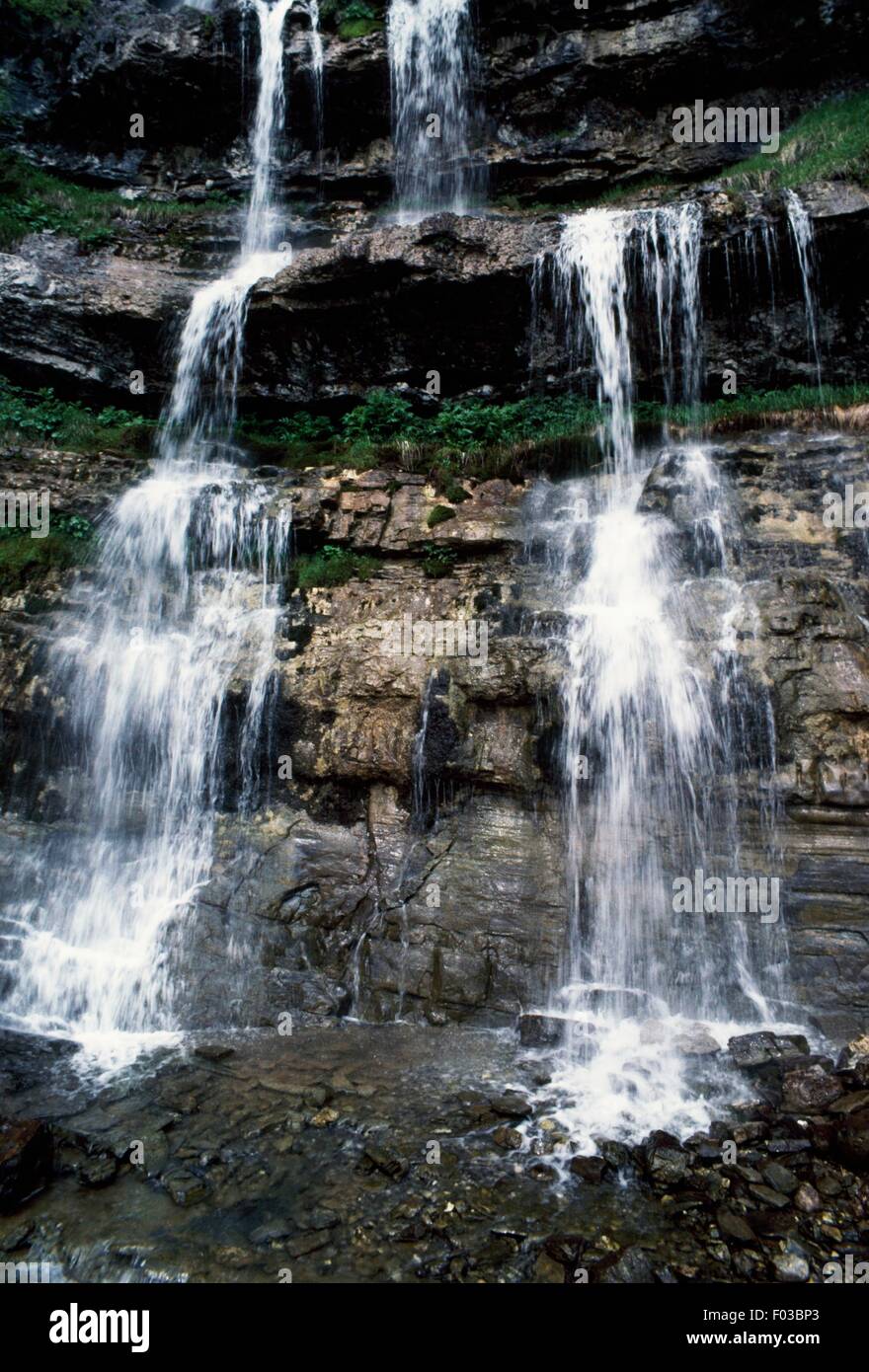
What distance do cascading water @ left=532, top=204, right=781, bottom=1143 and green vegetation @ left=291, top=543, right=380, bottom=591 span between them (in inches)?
92.6

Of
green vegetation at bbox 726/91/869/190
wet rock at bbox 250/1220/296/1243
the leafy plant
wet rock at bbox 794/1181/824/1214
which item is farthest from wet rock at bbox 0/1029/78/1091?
green vegetation at bbox 726/91/869/190

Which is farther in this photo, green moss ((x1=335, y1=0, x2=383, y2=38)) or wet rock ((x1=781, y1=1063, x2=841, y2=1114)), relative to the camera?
green moss ((x1=335, y1=0, x2=383, y2=38))

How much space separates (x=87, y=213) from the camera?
571 inches

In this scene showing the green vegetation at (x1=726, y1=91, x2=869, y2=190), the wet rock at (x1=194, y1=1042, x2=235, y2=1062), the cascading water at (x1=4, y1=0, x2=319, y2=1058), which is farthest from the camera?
the green vegetation at (x1=726, y1=91, x2=869, y2=190)

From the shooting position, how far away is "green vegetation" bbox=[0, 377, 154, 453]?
37.3 feet

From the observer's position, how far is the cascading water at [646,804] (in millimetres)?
6367

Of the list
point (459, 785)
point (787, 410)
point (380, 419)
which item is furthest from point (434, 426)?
point (459, 785)

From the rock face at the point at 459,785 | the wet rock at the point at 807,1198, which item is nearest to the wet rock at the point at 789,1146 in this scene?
the wet rock at the point at 807,1198

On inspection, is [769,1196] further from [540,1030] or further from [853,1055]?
[540,1030]

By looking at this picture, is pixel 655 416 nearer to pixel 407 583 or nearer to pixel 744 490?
pixel 744 490

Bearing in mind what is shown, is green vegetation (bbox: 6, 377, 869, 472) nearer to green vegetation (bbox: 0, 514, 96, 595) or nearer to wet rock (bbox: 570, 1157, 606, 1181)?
green vegetation (bbox: 0, 514, 96, 595)

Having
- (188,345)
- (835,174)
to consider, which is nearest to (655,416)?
(835,174)

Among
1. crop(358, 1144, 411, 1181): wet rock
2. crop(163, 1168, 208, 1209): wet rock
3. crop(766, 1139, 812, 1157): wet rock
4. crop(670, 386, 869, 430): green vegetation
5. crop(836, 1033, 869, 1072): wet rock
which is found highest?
crop(670, 386, 869, 430): green vegetation

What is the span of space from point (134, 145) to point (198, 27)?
2.62 m
